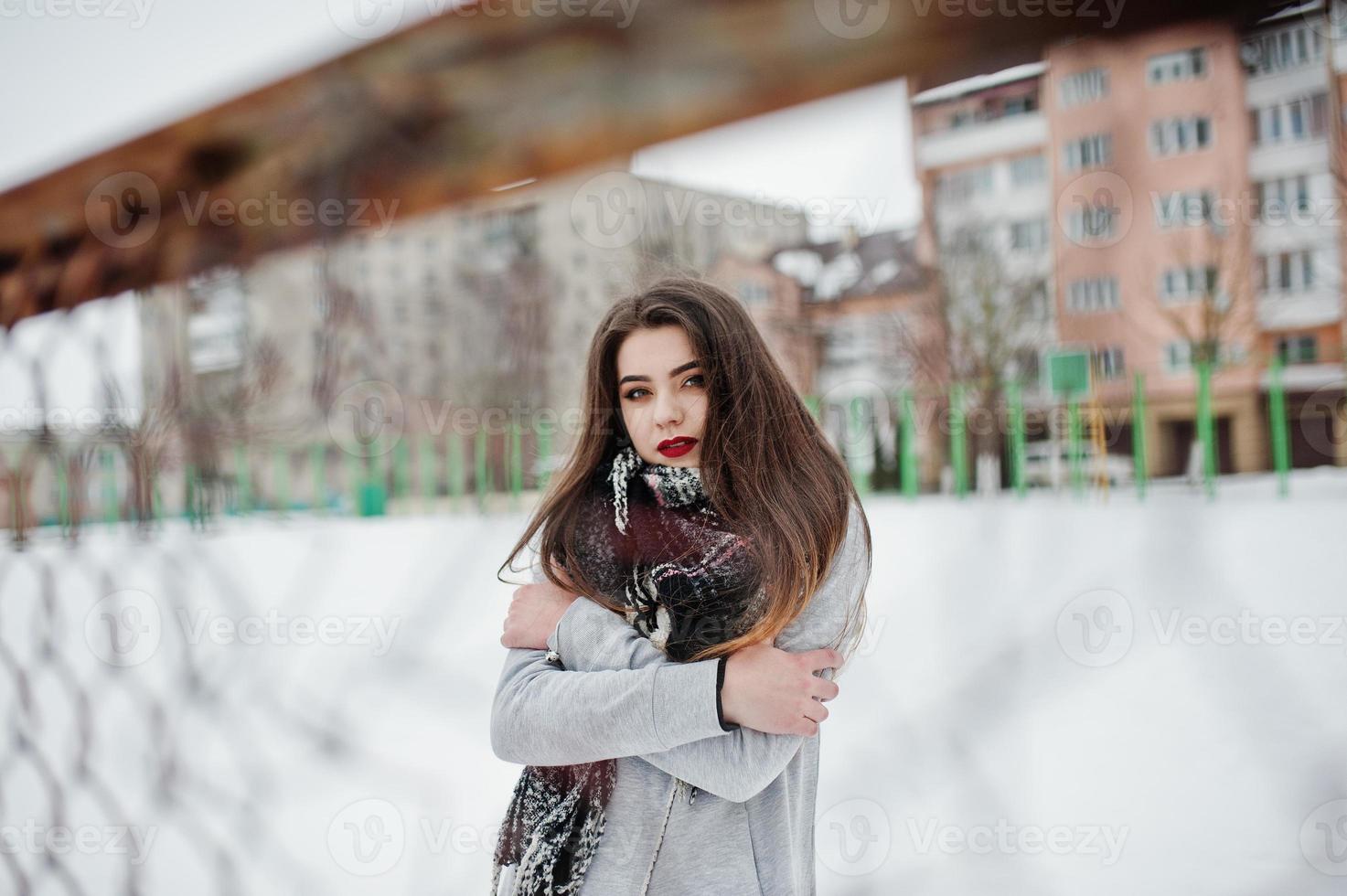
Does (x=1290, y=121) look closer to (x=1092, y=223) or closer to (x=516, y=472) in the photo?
(x=1092, y=223)

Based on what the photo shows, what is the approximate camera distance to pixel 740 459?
725mm

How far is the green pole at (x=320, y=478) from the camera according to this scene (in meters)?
3.21

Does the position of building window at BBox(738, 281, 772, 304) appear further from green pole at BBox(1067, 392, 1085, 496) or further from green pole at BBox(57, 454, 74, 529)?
green pole at BBox(57, 454, 74, 529)

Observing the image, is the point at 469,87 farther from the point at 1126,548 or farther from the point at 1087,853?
the point at 1126,548

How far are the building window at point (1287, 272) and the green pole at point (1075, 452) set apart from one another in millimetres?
377

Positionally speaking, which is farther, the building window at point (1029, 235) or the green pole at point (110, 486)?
the green pole at point (110, 486)

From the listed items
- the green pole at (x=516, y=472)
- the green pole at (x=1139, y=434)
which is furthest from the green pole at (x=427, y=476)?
the green pole at (x=1139, y=434)

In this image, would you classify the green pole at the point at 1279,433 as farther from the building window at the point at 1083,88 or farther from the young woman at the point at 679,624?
the young woman at the point at 679,624

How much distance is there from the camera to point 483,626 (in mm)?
2428

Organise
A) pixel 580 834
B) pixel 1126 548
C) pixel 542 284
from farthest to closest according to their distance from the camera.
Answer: pixel 1126 548, pixel 542 284, pixel 580 834

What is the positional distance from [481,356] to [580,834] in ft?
3.39

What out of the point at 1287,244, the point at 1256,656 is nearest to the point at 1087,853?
the point at 1256,656

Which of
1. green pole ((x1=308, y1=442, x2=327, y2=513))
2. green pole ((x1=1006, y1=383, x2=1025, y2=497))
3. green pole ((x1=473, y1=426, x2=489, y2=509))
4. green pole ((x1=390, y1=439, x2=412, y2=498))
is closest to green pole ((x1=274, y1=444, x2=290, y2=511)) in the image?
green pole ((x1=308, y1=442, x2=327, y2=513))

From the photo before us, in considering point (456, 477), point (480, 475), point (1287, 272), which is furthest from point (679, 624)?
point (456, 477)
